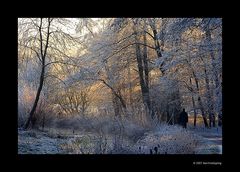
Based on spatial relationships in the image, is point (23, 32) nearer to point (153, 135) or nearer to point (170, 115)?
point (153, 135)

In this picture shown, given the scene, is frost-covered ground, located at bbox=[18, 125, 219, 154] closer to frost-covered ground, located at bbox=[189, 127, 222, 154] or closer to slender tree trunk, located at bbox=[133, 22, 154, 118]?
frost-covered ground, located at bbox=[189, 127, 222, 154]

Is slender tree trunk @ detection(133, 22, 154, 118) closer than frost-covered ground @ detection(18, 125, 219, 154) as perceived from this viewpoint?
No

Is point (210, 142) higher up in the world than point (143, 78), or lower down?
lower down

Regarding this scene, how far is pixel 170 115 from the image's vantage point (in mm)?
5887

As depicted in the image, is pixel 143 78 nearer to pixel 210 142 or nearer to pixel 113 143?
pixel 113 143

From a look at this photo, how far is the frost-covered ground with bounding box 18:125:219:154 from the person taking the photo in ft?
13.3

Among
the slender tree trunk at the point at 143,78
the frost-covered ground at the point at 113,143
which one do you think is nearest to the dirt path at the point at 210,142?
the frost-covered ground at the point at 113,143

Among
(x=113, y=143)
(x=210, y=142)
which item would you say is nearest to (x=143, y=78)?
(x=113, y=143)

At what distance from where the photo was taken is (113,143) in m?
4.37

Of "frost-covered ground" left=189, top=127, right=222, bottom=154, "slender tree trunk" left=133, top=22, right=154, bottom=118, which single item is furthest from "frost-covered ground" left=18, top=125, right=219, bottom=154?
"slender tree trunk" left=133, top=22, right=154, bottom=118

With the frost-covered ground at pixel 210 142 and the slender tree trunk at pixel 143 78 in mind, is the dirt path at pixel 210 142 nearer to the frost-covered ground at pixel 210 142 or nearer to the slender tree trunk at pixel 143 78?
the frost-covered ground at pixel 210 142
